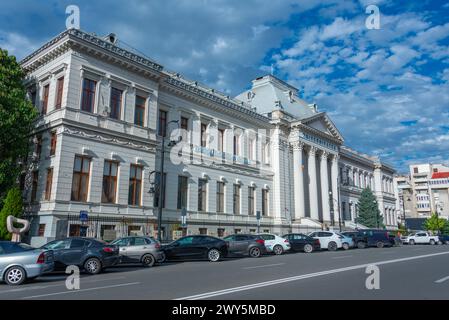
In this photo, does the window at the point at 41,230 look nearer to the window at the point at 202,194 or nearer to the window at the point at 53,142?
the window at the point at 53,142

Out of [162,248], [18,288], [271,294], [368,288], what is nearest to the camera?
[271,294]

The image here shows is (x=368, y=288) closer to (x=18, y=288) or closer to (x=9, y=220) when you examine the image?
(x=18, y=288)

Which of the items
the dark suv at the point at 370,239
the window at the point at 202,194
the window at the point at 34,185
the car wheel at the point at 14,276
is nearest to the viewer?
the car wheel at the point at 14,276

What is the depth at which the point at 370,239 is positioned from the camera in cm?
3419

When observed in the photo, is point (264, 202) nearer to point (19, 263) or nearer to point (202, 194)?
point (202, 194)

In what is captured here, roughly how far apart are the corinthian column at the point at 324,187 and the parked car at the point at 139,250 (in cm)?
3339

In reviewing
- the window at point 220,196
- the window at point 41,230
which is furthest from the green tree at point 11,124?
the window at point 220,196

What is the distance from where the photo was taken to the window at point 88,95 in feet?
81.2

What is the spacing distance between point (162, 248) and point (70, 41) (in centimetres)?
1430

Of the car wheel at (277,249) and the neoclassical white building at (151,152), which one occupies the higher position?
the neoclassical white building at (151,152)

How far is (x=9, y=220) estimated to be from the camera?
67.7 feet

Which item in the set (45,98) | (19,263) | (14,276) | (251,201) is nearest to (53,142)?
(45,98)

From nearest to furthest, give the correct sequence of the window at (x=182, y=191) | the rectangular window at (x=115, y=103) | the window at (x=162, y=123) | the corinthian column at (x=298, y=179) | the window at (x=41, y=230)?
the window at (x=41, y=230)
the rectangular window at (x=115, y=103)
the window at (x=162, y=123)
the window at (x=182, y=191)
the corinthian column at (x=298, y=179)
